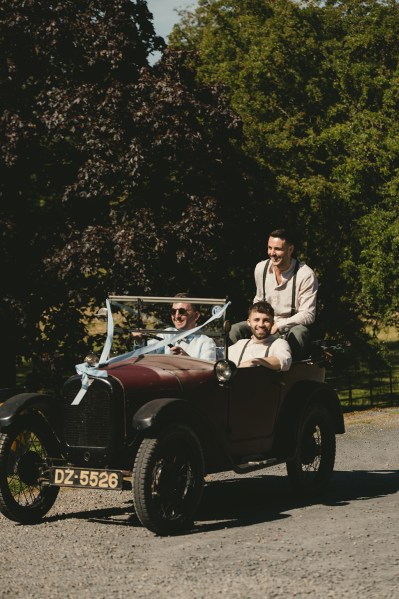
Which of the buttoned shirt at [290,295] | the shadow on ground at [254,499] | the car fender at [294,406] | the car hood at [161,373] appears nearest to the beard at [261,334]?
the buttoned shirt at [290,295]

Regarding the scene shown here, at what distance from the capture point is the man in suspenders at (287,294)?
369 inches

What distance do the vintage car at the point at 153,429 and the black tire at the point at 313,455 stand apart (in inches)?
0.8

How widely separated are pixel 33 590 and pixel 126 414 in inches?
74.6

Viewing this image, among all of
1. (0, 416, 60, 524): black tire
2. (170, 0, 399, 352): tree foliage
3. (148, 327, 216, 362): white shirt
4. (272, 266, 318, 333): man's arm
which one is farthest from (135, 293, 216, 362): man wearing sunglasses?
(170, 0, 399, 352): tree foliage

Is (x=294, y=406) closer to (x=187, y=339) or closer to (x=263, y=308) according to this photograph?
(x=263, y=308)

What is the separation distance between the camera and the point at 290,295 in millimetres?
9625

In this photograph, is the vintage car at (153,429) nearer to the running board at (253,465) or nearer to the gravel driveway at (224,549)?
the running board at (253,465)

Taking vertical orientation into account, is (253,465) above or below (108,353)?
below

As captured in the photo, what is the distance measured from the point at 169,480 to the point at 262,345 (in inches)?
77.2

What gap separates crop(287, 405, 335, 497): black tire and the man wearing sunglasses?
1110 mm

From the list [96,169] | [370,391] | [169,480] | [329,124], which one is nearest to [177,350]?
[169,480]

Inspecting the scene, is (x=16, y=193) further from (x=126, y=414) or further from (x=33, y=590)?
(x=33, y=590)

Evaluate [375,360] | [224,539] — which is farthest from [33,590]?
[375,360]

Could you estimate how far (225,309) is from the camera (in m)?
8.58
